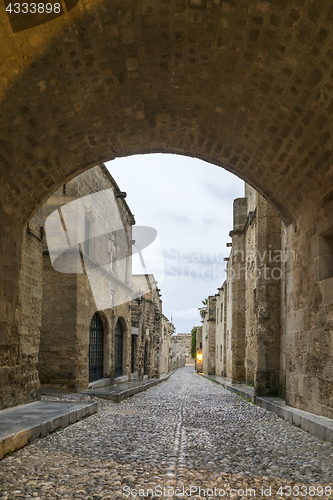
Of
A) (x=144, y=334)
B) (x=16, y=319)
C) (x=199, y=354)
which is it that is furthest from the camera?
(x=199, y=354)

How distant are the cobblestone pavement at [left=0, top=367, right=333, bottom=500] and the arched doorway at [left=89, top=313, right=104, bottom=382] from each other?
611cm

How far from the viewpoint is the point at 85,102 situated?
574 cm

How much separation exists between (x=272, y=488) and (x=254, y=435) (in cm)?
241

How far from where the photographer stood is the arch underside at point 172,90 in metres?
4.38

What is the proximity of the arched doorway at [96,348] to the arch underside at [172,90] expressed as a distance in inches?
275

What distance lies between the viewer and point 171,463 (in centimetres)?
415

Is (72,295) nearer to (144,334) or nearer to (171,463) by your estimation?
(171,463)

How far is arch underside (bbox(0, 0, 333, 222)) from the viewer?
14.4ft

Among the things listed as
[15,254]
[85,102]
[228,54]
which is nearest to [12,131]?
[85,102]

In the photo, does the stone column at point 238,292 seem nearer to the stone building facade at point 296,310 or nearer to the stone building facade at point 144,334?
the stone building facade at point 296,310

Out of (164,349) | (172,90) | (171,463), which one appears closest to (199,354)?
(164,349)

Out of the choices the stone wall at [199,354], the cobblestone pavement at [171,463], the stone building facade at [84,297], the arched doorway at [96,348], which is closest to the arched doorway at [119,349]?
the stone building facade at [84,297]

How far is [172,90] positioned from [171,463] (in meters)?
5.02

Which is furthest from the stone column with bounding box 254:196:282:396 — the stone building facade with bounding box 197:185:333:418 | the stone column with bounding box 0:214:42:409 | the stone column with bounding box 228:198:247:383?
the stone column with bounding box 228:198:247:383
